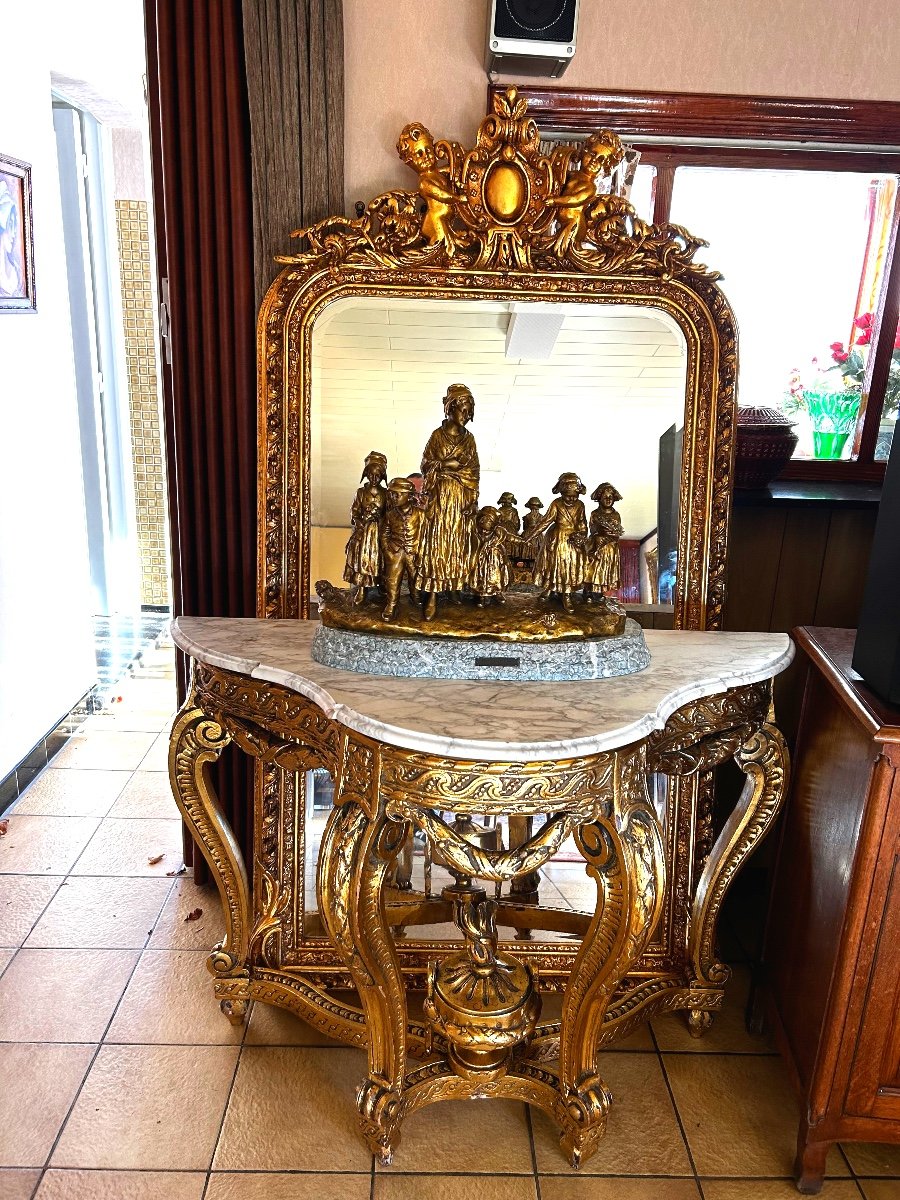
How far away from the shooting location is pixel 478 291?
6.98 feet

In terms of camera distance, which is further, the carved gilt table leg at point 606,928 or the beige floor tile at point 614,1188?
the beige floor tile at point 614,1188

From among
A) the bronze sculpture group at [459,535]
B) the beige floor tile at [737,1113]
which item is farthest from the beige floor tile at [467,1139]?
the bronze sculpture group at [459,535]

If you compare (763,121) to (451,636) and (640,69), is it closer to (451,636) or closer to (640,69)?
(640,69)

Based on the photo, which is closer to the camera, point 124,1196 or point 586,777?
point 586,777

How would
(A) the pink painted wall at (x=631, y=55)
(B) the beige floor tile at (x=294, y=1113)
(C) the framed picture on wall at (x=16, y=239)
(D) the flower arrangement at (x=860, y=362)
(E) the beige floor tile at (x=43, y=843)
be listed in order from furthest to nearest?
(C) the framed picture on wall at (x=16, y=239) → (E) the beige floor tile at (x=43, y=843) → (D) the flower arrangement at (x=860, y=362) → (A) the pink painted wall at (x=631, y=55) → (B) the beige floor tile at (x=294, y=1113)

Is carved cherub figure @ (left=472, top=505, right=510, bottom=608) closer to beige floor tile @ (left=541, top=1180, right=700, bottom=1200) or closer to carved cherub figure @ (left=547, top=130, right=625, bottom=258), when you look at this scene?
carved cherub figure @ (left=547, top=130, right=625, bottom=258)

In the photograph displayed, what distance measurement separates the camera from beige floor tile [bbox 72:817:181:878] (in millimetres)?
2893

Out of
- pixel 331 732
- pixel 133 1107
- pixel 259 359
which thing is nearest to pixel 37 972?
pixel 133 1107

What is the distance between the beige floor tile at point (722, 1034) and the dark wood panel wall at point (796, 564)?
2.72 ft

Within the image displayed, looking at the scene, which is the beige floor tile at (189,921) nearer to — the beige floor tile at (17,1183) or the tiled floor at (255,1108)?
the tiled floor at (255,1108)

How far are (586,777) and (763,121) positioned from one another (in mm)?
1675

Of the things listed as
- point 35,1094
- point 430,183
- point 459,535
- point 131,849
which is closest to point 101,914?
point 131,849

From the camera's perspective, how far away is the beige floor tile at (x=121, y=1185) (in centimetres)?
177

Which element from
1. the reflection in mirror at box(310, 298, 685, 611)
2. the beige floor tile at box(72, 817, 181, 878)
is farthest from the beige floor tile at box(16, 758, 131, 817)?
the reflection in mirror at box(310, 298, 685, 611)
